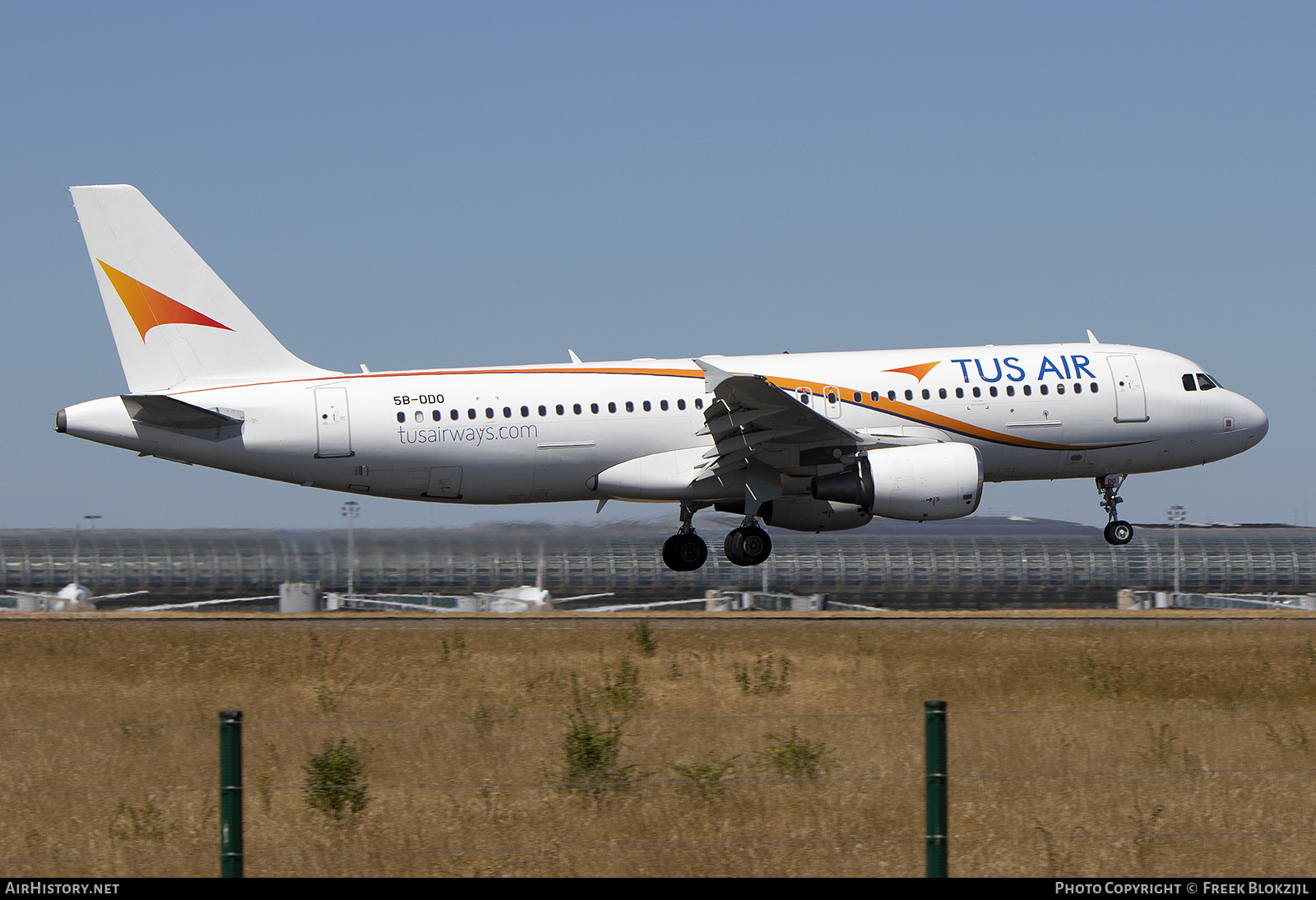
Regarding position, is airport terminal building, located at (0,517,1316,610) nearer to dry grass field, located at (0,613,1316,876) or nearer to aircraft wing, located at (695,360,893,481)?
aircraft wing, located at (695,360,893,481)

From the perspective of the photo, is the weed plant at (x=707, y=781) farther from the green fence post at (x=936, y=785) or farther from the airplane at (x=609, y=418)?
the airplane at (x=609, y=418)

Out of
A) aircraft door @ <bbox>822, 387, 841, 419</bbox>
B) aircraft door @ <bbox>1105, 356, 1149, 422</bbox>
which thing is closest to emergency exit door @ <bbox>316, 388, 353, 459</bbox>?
aircraft door @ <bbox>822, 387, 841, 419</bbox>

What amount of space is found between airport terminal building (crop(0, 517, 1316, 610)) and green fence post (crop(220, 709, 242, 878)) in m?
51.3

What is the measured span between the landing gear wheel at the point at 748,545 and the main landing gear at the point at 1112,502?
856 cm

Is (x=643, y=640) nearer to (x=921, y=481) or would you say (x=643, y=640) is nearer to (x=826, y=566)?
(x=921, y=481)

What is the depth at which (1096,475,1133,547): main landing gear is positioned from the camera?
107 feet

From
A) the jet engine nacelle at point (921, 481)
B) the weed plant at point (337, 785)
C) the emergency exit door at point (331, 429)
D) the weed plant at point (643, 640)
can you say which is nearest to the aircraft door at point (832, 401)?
the jet engine nacelle at point (921, 481)

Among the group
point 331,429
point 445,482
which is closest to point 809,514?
point 445,482

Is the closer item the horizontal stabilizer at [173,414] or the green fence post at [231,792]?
the green fence post at [231,792]

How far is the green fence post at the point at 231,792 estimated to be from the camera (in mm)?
7914
